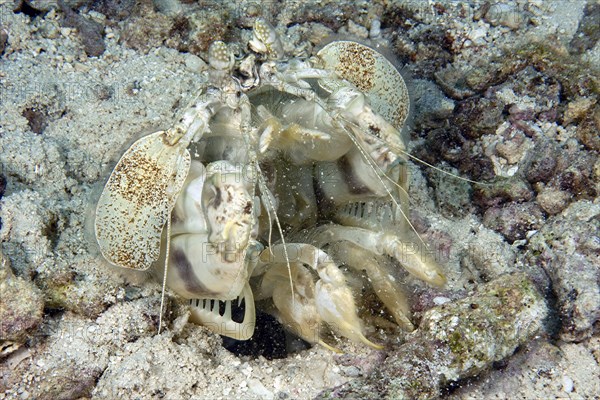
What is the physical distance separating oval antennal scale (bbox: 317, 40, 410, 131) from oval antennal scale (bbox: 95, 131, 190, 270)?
1.63 metres

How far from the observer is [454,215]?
16.3ft

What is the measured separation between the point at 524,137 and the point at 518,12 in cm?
Result: 213

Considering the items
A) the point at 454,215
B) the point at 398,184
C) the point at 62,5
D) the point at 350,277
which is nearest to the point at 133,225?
the point at 350,277

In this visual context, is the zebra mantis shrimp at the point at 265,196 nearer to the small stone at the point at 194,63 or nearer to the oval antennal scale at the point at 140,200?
the oval antennal scale at the point at 140,200

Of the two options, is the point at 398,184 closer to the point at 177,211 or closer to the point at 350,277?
the point at 350,277

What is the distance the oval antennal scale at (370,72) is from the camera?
165 inches

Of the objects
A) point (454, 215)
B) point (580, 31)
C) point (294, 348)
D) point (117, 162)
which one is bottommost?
point (294, 348)

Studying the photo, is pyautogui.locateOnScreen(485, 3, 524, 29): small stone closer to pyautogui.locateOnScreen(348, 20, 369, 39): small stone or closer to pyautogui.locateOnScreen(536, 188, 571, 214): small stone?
pyautogui.locateOnScreen(348, 20, 369, 39): small stone

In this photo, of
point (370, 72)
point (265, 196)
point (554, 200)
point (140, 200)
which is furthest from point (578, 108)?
point (140, 200)

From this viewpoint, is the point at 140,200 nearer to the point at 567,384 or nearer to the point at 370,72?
the point at 370,72

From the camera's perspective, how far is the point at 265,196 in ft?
10.6

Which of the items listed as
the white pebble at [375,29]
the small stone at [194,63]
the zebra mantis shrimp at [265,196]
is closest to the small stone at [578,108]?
the zebra mantis shrimp at [265,196]

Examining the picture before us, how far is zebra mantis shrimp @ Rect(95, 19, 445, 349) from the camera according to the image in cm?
319

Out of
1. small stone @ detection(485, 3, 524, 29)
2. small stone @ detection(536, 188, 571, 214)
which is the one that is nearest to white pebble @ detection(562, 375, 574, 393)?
small stone @ detection(536, 188, 571, 214)
